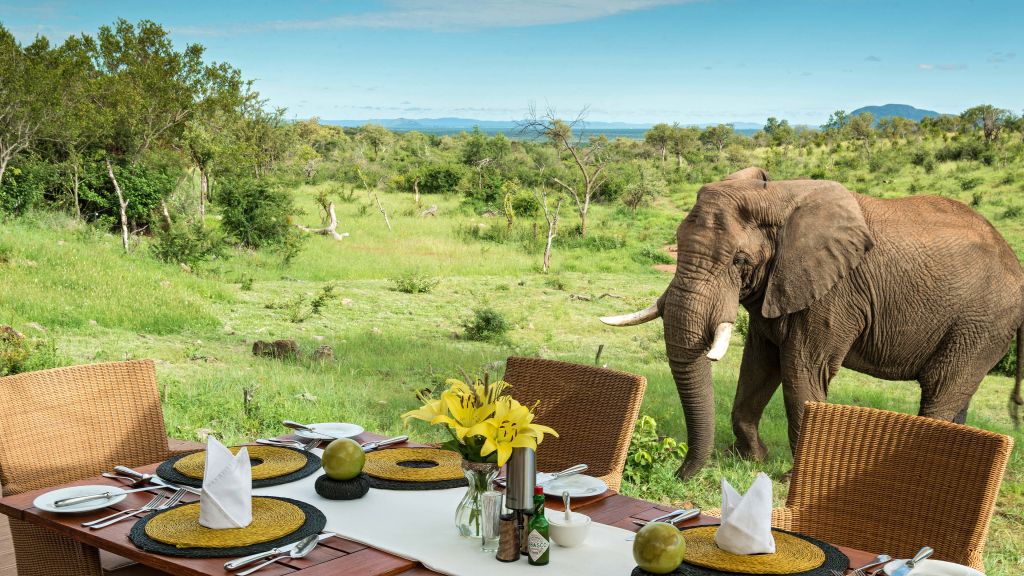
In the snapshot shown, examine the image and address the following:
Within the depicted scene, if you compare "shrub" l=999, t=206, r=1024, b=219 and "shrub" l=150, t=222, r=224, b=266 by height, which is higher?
"shrub" l=999, t=206, r=1024, b=219

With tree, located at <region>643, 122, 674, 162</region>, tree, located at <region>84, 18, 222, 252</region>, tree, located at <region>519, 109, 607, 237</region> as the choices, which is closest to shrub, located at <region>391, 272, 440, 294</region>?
tree, located at <region>519, 109, 607, 237</region>

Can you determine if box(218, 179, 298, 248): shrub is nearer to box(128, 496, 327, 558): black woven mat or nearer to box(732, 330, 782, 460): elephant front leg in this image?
box(732, 330, 782, 460): elephant front leg

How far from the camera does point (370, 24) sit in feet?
114

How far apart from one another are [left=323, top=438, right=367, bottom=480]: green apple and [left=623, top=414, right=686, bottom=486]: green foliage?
2879 mm

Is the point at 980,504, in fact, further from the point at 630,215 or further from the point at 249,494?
the point at 630,215

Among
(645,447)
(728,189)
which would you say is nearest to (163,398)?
(645,447)

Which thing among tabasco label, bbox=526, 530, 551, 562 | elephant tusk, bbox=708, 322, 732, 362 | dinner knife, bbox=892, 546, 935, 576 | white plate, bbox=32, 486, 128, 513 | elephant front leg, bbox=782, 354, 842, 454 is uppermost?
tabasco label, bbox=526, 530, 551, 562

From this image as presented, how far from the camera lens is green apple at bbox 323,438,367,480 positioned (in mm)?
2537

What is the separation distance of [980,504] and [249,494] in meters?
1.78

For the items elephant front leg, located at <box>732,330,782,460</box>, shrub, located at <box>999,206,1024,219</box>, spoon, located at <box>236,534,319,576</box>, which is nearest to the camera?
spoon, located at <box>236,534,319,576</box>

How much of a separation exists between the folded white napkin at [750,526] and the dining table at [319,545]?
192mm

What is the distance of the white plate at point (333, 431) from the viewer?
3.08 m

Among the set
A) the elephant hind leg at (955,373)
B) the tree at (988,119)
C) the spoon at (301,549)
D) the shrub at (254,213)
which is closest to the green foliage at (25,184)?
the shrub at (254,213)

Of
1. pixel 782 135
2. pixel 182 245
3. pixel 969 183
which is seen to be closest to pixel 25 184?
pixel 182 245
